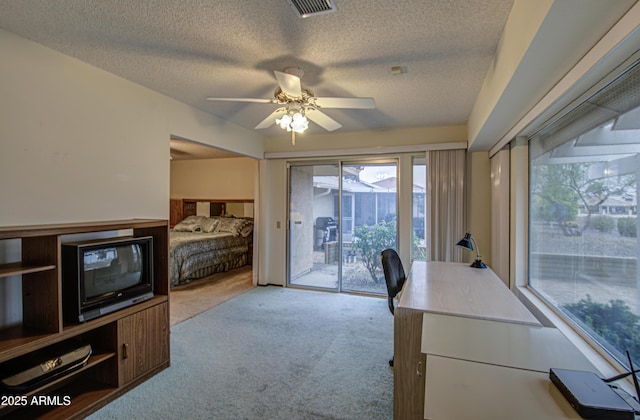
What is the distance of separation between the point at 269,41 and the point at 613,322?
8.27 feet

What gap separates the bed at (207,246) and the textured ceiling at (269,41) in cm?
290

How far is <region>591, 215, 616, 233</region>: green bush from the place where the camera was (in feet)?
5.11

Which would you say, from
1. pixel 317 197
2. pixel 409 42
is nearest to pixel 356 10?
Answer: pixel 409 42

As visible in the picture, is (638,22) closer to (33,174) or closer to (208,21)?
(208,21)

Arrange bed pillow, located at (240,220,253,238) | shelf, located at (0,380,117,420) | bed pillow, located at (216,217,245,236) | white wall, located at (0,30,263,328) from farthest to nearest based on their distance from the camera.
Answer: bed pillow, located at (240,220,253,238), bed pillow, located at (216,217,245,236), white wall, located at (0,30,263,328), shelf, located at (0,380,117,420)

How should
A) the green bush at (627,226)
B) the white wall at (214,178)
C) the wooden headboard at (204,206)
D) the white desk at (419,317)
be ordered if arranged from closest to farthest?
the green bush at (627,226), the white desk at (419,317), the white wall at (214,178), the wooden headboard at (204,206)

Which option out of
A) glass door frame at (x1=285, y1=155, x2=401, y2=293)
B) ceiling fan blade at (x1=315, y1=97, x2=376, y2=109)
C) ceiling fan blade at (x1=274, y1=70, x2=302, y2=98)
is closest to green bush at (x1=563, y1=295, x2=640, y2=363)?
ceiling fan blade at (x1=315, y1=97, x2=376, y2=109)

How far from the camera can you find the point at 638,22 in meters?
1.13

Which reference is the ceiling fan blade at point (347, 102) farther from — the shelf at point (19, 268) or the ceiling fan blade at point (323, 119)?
the shelf at point (19, 268)

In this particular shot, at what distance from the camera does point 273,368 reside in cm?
256

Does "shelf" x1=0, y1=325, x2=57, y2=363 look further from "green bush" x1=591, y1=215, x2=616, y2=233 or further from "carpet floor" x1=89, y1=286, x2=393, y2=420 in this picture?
"green bush" x1=591, y1=215, x2=616, y2=233

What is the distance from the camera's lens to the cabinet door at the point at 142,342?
222 centimetres

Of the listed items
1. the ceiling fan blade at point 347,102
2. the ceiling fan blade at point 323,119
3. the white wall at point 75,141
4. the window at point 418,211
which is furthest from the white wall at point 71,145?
the window at point 418,211

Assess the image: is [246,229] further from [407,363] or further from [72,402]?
[407,363]
